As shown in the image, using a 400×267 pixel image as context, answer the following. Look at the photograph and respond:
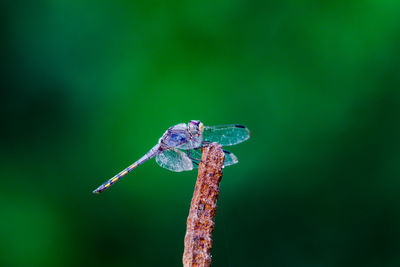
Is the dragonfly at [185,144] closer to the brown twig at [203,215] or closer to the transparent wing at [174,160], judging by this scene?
the transparent wing at [174,160]

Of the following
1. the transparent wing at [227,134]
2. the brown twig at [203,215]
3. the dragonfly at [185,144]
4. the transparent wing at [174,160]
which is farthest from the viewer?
the transparent wing at [227,134]

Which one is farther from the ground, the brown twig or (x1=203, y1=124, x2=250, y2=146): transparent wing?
(x1=203, y1=124, x2=250, y2=146): transparent wing

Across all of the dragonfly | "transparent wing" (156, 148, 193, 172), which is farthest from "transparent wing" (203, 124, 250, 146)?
"transparent wing" (156, 148, 193, 172)

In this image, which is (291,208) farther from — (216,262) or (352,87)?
(352,87)

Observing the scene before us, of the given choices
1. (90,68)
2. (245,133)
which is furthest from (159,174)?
(245,133)

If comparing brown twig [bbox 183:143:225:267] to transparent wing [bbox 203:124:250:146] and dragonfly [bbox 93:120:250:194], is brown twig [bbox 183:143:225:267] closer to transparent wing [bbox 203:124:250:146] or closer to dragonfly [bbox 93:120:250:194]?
dragonfly [bbox 93:120:250:194]

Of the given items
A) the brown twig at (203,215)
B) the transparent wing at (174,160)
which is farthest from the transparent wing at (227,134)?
the brown twig at (203,215)
